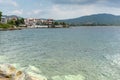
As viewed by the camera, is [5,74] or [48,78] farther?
[48,78]

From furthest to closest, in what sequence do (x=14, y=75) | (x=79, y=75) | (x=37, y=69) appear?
(x=37, y=69), (x=79, y=75), (x=14, y=75)

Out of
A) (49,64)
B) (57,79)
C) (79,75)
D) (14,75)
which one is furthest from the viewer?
(49,64)

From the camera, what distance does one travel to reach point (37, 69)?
2778 cm

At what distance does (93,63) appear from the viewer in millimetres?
31906

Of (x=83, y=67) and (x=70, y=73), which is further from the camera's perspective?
(x=83, y=67)

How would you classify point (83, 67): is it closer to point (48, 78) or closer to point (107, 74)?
point (107, 74)

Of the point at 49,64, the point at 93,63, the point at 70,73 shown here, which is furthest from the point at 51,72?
the point at 93,63

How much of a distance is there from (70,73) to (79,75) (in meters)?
1.27

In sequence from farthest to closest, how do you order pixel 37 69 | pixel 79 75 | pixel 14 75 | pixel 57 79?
pixel 37 69 < pixel 79 75 < pixel 57 79 < pixel 14 75

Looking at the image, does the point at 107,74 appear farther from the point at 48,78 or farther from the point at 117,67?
the point at 48,78

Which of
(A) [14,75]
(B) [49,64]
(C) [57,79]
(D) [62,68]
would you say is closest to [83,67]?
(D) [62,68]

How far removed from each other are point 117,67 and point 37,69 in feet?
31.2

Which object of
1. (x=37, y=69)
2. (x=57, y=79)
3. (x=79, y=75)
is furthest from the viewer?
(x=37, y=69)

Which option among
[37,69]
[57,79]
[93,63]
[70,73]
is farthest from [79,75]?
[93,63]
